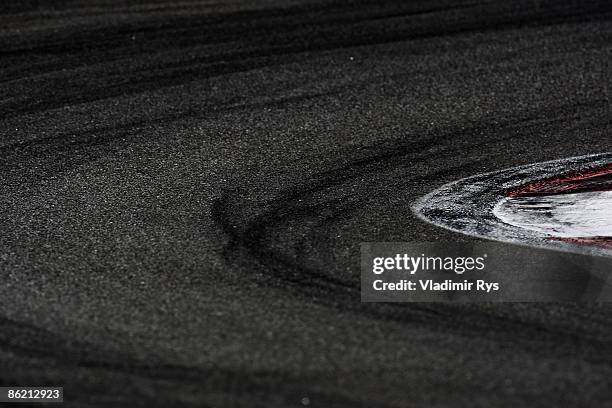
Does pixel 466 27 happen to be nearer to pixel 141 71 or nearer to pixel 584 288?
pixel 141 71

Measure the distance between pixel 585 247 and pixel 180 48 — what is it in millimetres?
4566

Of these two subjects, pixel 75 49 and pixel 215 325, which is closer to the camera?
pixel 215 325

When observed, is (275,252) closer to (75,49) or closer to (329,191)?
(329,191)

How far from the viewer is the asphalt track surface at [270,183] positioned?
12.9 ft

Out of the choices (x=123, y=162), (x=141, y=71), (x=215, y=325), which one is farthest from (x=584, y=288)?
(x=141, y=71)

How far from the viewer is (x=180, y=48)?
8594 mm

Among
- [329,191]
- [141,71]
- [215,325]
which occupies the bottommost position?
[215,325]

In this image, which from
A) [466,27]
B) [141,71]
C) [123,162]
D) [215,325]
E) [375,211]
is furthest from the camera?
[466,27]

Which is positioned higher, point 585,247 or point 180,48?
point 180,48

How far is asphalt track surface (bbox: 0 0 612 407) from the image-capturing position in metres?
3.93

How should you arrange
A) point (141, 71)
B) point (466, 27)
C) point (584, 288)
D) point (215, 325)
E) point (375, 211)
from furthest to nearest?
1. point (466, 27)
2. point (141, 71)
3. point (375, 211)
4. point (584, 288)
5. point (215, 325)

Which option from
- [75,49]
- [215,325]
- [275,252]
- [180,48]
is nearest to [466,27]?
[180,48]

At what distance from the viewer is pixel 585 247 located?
5.02 meters

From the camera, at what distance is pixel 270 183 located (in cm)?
602
